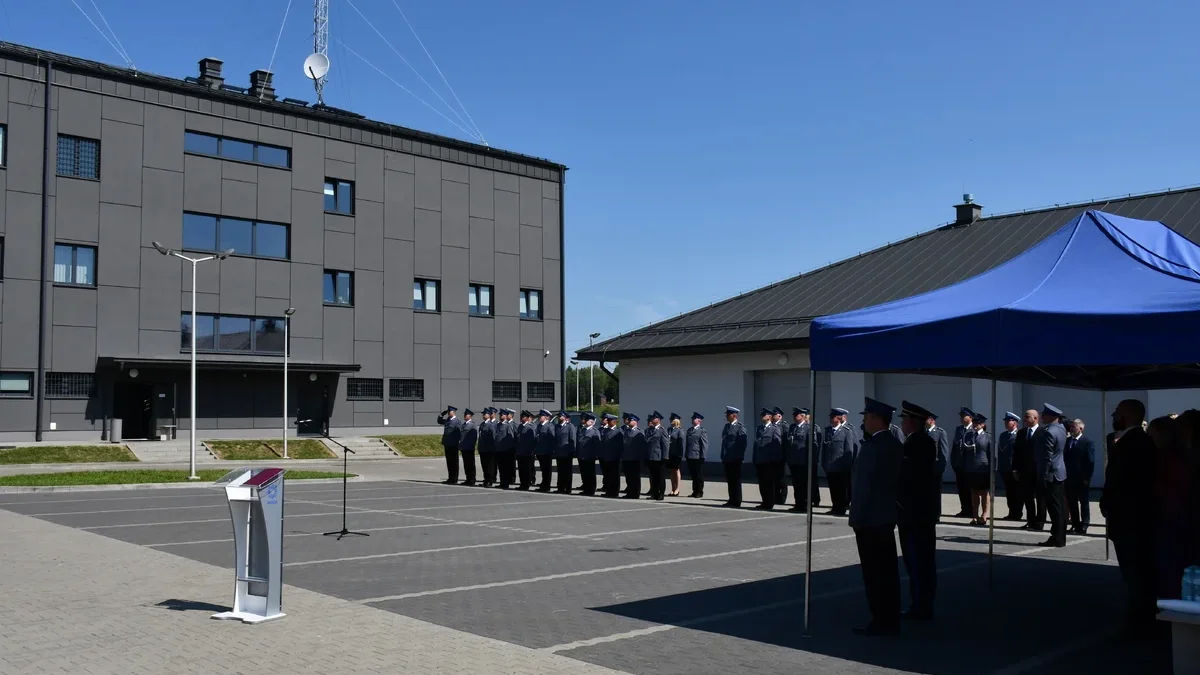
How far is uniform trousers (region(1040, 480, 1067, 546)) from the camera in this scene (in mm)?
13508

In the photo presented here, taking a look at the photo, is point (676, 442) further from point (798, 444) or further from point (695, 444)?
point (798, 444)

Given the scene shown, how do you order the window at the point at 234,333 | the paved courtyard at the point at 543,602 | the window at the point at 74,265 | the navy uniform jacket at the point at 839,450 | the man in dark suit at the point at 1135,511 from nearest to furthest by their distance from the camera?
1. the paved courtyard at the point at 543,602
2. the man in dark suit at the point at 1135,511
3. the navy uniform jacket at the point at 839,450
4. the window at the point at 74,265
5. the window at the point at 234,333

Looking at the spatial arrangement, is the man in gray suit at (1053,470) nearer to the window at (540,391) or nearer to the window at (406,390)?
the window at (406,390)

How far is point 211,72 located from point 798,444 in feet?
121

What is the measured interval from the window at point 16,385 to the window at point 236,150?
10.6m

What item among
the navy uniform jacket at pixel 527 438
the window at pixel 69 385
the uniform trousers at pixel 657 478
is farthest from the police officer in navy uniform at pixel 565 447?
the window at pixel 69 385

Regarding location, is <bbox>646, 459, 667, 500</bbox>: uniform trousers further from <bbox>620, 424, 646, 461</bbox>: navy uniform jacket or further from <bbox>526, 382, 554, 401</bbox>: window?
<bbox>526, 382, 554, 401</bbox>: window

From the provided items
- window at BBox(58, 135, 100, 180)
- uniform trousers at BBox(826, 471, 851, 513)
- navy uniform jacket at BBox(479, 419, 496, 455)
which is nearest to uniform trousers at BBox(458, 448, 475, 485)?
navy uniform jacket at BBox(479, 419, 496, 455)

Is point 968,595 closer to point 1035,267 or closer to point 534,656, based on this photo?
point 1035,267

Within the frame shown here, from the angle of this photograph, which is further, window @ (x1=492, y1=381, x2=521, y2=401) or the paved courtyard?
window @ (x1=492, y1=381, x2=521, y2=401)

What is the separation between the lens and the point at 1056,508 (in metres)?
13.6

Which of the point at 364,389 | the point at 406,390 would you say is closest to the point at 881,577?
the point at 364,389

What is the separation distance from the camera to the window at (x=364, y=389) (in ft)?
152

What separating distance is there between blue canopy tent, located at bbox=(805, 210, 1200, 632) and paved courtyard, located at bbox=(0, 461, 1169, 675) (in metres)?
1.21
